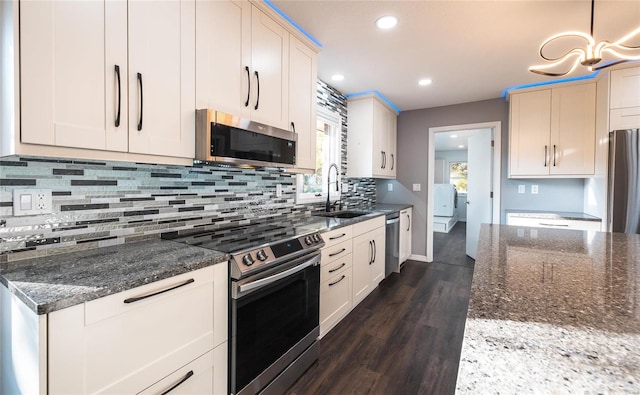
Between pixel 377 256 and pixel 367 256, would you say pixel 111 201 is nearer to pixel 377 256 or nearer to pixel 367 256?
pixel 367 256

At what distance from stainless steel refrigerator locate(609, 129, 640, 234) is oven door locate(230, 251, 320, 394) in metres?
2.94

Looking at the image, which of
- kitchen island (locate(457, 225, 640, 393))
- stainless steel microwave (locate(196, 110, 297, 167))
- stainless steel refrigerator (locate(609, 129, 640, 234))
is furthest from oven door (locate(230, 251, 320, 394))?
stainless steel refrigerator (locate(609, 129, 640, 234))

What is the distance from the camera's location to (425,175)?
14.6 ft

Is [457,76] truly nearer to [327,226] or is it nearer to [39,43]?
[327,226]

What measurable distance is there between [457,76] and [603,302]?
297cm

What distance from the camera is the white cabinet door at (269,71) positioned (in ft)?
6.22

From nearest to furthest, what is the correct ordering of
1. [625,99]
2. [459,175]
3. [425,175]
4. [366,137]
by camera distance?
1. [625,99]
2. [366,137]
3. [425,175]
4. [459,175]

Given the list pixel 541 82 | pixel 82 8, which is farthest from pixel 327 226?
pixel 541 82

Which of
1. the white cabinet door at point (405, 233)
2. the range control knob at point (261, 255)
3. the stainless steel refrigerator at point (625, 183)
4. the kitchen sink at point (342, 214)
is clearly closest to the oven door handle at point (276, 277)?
the range control knob at point (261, 255)

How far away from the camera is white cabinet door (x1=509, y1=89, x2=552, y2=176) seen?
342 centimetres

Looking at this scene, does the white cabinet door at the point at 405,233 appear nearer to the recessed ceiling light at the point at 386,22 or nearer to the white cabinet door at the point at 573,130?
the white cabinet door at the point at 573,130

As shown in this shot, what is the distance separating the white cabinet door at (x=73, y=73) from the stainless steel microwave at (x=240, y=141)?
36 cm

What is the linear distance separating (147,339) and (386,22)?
7.87ft

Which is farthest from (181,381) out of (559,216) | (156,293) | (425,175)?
(425,175)
